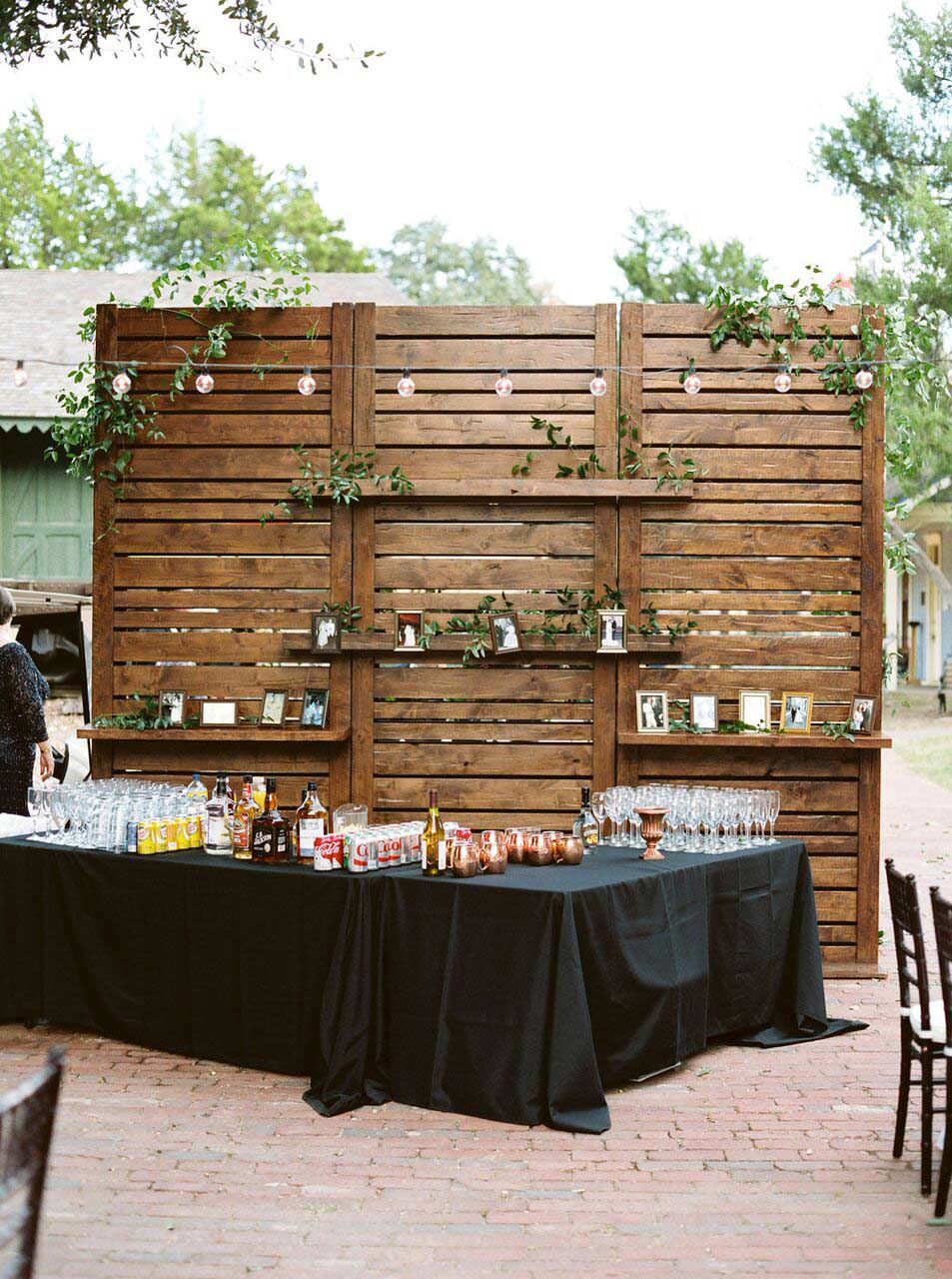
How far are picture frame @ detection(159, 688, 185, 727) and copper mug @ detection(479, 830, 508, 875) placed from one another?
249 centimetres

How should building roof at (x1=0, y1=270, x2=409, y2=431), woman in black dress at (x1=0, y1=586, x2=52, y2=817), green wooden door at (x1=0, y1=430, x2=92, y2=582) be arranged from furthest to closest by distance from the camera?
green wooden door at (x1=0, y1=430, x2=92, y2=582)
building roof at (x1=0, y1=270, x2=409, y2=431)
woman in black dress at (x1=0, y1=586, x2=52, y2=817)

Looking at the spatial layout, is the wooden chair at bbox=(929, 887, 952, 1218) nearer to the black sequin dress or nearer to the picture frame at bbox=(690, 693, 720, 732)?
the picture frame at bbox=(690, 693, 720, 732)


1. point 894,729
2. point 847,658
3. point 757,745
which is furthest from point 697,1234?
point 894,729

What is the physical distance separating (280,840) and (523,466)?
2621mm

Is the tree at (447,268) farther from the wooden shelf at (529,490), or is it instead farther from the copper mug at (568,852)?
the copper mug at (568,852)

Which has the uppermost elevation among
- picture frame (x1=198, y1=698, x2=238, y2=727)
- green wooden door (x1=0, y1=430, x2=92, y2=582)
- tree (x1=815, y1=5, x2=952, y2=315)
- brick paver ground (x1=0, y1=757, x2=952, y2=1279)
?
tree (x1=815, y1=5, x2=952, y2=315)

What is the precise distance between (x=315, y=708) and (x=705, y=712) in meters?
1.97

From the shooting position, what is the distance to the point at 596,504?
7082mm

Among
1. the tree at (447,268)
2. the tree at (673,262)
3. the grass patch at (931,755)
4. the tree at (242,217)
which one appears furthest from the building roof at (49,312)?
the tree at (447,268)

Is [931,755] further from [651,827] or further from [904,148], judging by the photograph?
[651,827]

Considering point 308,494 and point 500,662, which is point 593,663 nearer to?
point 500,662

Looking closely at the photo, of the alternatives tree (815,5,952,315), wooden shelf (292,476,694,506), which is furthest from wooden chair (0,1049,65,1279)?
tree (815,5,952,315)

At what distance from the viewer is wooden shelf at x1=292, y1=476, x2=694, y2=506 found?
6.93 meters

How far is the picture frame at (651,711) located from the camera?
6.95m
